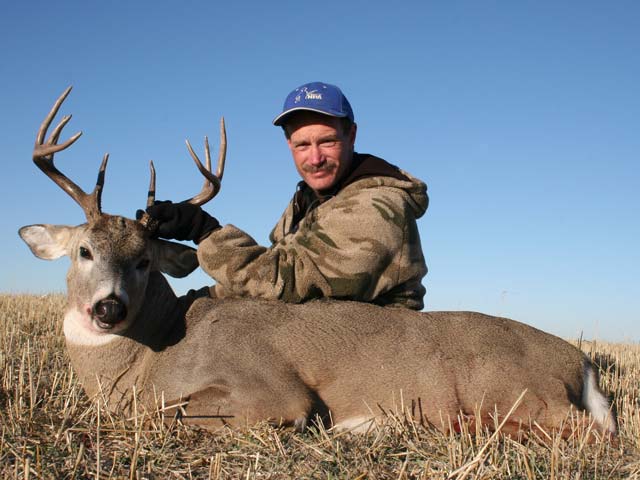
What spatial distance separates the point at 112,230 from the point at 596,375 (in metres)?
3.28

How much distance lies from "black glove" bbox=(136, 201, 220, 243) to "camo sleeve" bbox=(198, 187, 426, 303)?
0.09m

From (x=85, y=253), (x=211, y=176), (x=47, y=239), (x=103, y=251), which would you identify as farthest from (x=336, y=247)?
(x=47, y=239)

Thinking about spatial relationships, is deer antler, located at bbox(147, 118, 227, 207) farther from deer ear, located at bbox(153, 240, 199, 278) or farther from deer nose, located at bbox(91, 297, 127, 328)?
deer nose, located at bbox(91, 297, 127, 328)

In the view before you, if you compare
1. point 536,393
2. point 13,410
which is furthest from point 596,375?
point 13,410

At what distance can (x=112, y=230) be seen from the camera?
445 centimetres

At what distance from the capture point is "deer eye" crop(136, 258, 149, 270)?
4.53 m

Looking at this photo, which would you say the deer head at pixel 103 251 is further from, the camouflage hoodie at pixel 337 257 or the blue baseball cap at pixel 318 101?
the blue baseball cap at pixel 318 101

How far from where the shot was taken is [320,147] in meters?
5.37

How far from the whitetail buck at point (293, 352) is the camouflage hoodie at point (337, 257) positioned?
123 mm

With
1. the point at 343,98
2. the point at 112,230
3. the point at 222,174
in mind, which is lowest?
the point at 112,230

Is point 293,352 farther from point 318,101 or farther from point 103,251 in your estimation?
point 318,101

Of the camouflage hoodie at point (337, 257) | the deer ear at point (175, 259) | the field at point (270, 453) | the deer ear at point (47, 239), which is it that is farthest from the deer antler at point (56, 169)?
the field at point (270, 453)

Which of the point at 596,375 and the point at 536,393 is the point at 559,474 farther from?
the point at 596,375

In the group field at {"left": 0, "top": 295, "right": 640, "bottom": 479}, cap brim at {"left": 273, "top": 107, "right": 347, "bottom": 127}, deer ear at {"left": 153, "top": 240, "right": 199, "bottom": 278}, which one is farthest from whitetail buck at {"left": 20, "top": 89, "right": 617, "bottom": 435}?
cap brim at {"left": 273, "top": 107, "right": 347, "bottom": 127}
